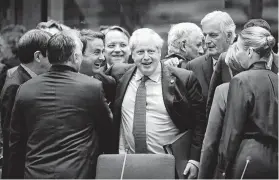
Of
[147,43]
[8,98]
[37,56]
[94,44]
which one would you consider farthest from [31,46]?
[147,43]

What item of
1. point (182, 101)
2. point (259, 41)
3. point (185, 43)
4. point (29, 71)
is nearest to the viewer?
point (259, 41)

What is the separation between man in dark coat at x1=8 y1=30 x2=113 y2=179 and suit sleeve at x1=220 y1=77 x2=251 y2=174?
80 centimetres

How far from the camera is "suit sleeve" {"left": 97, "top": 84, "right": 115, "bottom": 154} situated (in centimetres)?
386

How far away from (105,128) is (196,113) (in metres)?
0.66

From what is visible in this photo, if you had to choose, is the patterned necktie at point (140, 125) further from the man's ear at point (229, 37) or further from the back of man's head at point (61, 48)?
the man's ear at point (229, 37)

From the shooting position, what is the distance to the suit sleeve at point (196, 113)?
417 cm

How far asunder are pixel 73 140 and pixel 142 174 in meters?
0.49

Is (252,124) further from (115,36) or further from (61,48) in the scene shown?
(115,36)

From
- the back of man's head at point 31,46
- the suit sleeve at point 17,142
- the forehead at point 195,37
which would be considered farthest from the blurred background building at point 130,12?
the suit sleeve at point 17,142

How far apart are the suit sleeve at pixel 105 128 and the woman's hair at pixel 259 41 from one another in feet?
3.13

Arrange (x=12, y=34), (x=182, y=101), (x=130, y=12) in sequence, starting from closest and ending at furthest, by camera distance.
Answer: (x=182, y=101) → (x=130, y=12) → (x=12, y=34)

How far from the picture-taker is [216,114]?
3781 mm

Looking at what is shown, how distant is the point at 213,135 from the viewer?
3789 millimetres

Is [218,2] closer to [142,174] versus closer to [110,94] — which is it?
[110,94]
